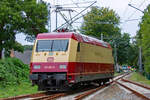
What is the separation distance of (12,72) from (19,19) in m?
6.17

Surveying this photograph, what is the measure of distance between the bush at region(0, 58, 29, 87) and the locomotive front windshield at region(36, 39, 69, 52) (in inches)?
158

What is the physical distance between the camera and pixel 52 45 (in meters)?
17.6

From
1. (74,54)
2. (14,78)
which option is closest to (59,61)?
(74,54)

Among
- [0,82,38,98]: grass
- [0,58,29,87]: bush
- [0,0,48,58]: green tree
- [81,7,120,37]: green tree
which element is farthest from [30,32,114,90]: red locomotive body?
[81,7,120,37]: green tree

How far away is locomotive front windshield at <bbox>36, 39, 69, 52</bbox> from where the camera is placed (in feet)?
56.7

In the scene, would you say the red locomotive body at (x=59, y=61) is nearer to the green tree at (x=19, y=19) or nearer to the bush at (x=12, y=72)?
the bush at (x=12, y=72)

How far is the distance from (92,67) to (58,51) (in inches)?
154

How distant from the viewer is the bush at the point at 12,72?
67.0 ft

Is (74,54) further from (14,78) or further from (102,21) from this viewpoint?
(102,21)

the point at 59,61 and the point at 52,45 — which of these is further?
the point at 52,45

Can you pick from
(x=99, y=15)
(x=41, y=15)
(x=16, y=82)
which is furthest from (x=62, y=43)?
(x=99, y=15)

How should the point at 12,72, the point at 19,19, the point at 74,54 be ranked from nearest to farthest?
the point at 74,54 → the point at 12,72 → the point at 19,19

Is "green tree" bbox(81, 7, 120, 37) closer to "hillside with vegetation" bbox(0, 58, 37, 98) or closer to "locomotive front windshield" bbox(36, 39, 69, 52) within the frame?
"hillside with vegetation" bbox(0, 58, 37, 98)

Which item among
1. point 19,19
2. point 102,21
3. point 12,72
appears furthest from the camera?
point 102,21
